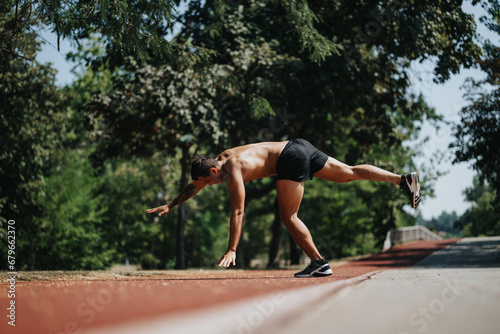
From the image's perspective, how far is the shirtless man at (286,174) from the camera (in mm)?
5082

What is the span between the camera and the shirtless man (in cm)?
508

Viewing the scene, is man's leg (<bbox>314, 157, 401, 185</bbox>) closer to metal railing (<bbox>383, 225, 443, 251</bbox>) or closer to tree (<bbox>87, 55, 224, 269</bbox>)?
tree (<bbox>87, 55, 224, 269</bbox>)

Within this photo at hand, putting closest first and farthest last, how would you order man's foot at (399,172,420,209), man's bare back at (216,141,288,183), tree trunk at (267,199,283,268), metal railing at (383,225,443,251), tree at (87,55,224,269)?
man's bare back at (216,141,288,183) < man's foot at (399,172,420,209) < tree at (87,55,224,269) < tree trunk at (267,199,283,268) < metal railing at (383,225,443,251)

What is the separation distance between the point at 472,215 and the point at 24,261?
41.9 m

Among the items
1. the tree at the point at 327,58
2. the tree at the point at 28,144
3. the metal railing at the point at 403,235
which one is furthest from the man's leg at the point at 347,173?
the metal railing at the point at 403,235

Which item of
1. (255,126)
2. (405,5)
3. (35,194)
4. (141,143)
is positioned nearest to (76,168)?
(35,194)

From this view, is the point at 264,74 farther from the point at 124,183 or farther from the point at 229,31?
the point at 124,183

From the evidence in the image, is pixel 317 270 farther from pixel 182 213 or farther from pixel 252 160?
pixel 182 213

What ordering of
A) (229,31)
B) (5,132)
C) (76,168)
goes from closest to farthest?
1. (5,132)
2. (229,31)
3. (76,168)

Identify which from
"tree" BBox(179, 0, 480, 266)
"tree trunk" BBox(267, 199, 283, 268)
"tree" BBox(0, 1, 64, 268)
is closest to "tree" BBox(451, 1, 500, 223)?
"tree" BBox(179, 0, 480, 266)

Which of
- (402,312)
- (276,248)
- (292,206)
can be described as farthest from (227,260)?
(276,248)

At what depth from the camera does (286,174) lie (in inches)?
207

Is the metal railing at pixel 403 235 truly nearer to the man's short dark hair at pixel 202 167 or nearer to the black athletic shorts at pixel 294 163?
the black athletic shorts at pixel 294 163

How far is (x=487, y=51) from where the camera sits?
14.4 metres
